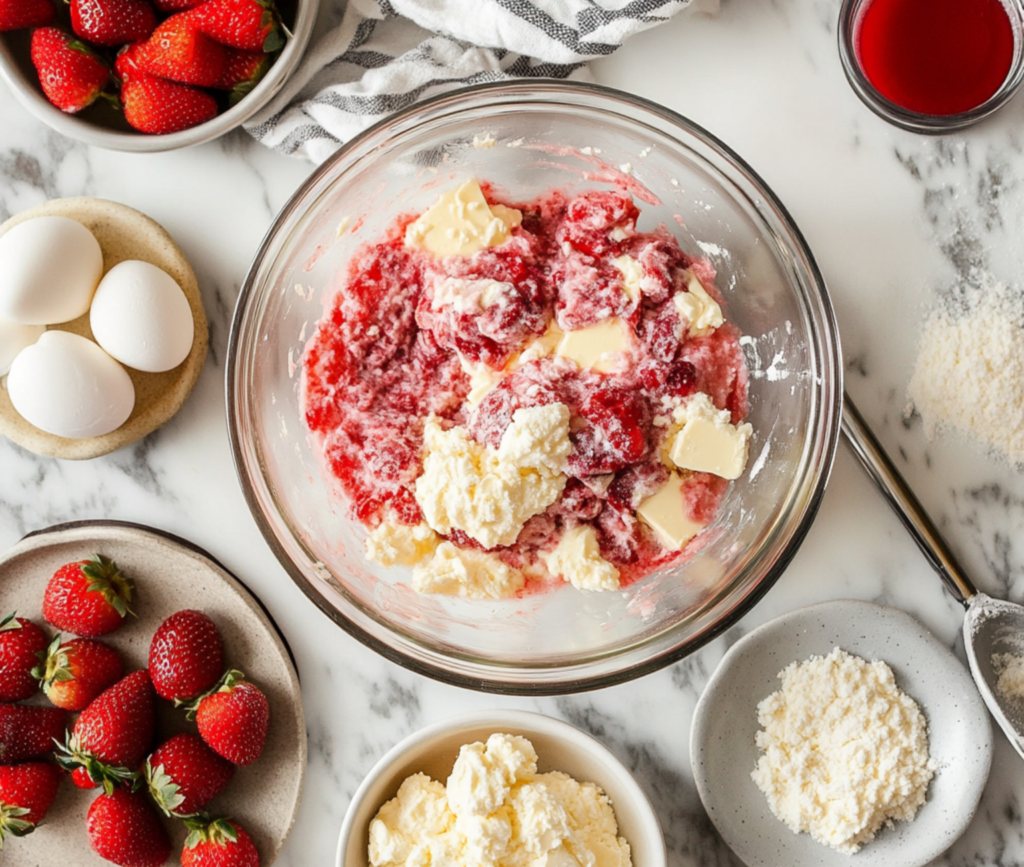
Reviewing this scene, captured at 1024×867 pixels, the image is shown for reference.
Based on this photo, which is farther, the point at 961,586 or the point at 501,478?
the point at 961,586

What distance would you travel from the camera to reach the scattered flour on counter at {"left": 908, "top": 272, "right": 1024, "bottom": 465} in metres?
2.04

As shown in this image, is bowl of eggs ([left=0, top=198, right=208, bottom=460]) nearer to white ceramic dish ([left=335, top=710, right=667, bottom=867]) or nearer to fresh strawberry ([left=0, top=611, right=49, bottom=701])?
fresh strawberry ([left=0, top=611, right=49, bottom=701])

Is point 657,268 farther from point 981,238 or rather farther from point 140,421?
point 140,421

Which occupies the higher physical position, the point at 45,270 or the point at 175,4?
the point at 175,4

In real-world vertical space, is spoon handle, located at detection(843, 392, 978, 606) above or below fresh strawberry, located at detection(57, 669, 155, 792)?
above

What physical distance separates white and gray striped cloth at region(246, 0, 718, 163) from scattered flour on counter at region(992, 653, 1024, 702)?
160 centimetres

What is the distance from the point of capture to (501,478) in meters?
1.74

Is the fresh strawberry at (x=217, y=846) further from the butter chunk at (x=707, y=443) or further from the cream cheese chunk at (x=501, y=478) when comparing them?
the butter chunk at (x=707, y=443)

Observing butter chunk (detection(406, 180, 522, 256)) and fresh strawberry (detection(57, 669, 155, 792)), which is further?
fresh strawberry (detection(57, 669, 155, 792))

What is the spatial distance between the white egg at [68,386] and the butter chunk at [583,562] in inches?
41.5

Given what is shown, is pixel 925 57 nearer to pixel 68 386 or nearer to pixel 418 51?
pixel 418 51

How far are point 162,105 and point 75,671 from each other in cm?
133

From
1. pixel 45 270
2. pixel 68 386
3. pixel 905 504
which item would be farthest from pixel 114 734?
pixel 905 504

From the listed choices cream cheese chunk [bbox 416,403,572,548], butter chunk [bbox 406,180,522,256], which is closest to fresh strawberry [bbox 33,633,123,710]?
cream cheese chunk [bbox 416,403,572,548]
